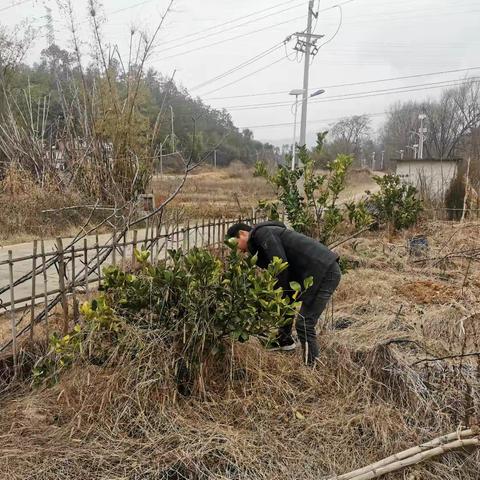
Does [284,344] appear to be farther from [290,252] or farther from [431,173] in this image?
[431,173]

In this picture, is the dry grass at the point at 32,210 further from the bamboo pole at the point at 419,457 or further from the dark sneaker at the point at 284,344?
the bamboo pole at the point at 419,457

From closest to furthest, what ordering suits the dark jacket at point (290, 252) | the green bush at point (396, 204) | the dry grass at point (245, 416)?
1. the dry grass at point (245, 416)
2. the dark jacket at point (290, 252)
3. the green bush at point (396, 204)

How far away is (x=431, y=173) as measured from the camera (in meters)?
13.2

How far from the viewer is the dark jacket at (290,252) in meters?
3.27

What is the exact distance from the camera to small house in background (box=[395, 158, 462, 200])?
12.3 meters

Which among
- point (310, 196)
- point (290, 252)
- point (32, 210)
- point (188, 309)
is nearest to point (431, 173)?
point (310, 196)

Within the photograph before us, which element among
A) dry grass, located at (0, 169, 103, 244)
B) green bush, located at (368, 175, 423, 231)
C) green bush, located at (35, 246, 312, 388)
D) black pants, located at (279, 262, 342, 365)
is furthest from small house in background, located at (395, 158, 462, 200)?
green bush, located at (35, 246, 312, 388)

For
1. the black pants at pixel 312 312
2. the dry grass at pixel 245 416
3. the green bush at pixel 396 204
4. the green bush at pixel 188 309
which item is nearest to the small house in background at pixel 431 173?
the green bush at pixel 396 204

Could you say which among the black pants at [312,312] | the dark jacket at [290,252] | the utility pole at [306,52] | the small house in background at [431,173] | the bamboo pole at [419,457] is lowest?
the bamboo pole at [419,457]

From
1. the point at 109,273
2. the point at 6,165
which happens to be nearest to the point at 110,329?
the point at 109,273

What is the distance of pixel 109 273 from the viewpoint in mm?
2873

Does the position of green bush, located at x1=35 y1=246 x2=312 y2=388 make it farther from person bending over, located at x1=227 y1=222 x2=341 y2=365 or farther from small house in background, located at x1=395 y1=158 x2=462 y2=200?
small house in background, located at x1=395 y1=158 x2=462 y2=200

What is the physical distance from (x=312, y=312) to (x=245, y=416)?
3.11ft

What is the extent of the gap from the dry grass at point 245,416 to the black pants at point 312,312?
0.40ft
